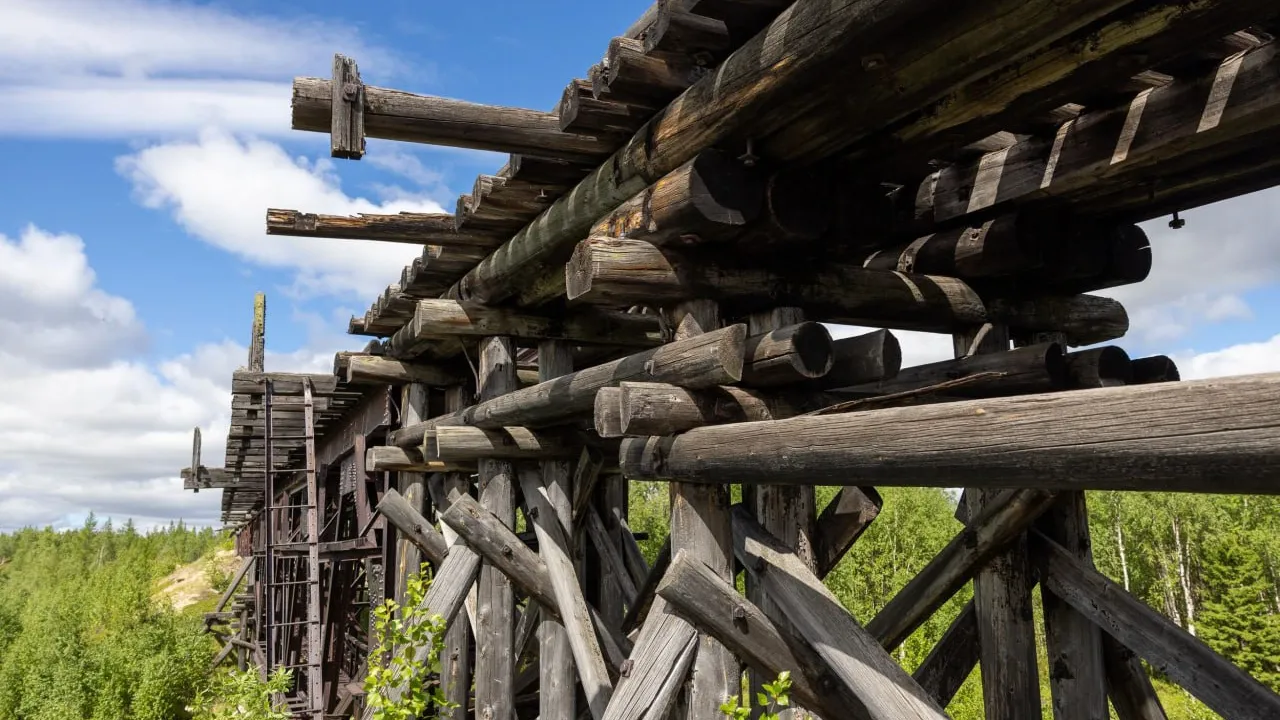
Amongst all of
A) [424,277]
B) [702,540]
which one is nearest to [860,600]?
[424,277]

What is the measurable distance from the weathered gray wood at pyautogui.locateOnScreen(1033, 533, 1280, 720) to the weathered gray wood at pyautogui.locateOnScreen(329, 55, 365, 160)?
3008mm

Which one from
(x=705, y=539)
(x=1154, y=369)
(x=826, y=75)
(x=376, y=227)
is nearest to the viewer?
(x=826, y=75)

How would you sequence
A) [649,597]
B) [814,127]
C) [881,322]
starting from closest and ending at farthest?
1. [814,127]
2. [881,322]
3. [649,597]

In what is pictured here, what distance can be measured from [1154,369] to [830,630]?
181cm

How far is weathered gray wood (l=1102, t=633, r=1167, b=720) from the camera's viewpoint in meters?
3.61

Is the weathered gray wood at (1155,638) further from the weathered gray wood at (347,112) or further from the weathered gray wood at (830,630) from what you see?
the weathered gray wood at (347,112)

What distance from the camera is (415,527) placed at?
606 cm

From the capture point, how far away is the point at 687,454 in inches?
126

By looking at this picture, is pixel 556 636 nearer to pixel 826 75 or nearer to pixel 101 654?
pixel 826 75

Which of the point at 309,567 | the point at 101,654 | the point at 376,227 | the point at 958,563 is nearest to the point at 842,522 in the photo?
the point at 958,563

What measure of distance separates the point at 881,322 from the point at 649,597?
5.56ft

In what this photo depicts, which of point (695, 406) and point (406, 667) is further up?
point (695, 406)

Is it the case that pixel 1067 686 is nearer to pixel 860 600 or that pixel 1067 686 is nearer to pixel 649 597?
pixel 649 597

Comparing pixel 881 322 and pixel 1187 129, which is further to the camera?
pixel 881 322
